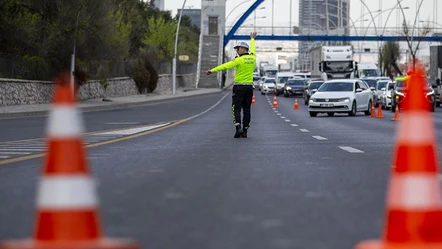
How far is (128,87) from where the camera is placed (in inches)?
2899

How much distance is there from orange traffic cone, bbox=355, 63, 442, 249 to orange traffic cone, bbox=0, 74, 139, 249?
1.30 m

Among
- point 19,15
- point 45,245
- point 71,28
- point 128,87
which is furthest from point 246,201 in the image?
point 128,87

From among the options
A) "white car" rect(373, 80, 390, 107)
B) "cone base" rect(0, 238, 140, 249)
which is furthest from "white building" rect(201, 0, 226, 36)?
"cone base" rect(0, 238, 140, 249)

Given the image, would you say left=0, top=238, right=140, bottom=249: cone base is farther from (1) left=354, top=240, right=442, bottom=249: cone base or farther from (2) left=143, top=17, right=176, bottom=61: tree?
(2) left=143, top=17, right=176, bottom=61: tree

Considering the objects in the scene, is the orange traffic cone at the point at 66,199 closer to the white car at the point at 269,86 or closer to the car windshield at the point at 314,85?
the car windshield at the point at 314,85

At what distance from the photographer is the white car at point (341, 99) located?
3825 centimetres

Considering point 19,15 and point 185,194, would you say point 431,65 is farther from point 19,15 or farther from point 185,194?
point 185,194

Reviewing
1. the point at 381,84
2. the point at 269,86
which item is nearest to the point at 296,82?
the point at 269,86

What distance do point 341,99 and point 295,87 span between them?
4400cm

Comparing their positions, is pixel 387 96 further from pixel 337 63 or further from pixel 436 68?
pixel 337 63

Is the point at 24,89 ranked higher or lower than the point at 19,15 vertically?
lower

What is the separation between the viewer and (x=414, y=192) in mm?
5531

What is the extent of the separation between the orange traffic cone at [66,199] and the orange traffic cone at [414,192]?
4.26 ft

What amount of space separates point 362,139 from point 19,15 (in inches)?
1138
